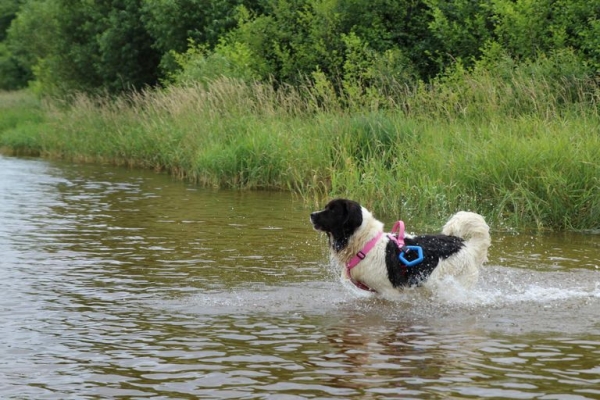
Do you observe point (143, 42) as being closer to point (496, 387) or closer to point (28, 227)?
point (28, 227)

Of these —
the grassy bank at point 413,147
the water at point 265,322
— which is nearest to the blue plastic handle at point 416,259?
the water at point 265,322

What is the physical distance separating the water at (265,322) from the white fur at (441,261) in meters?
0.16

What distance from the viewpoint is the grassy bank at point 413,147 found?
12.5 metres

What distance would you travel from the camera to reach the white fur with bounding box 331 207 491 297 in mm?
8164

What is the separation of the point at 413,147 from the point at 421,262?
20.9 ft

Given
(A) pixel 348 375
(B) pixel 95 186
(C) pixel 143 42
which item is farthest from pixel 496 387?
(C) pixel 143 42

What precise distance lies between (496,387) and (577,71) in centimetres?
1307

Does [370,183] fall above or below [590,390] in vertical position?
above

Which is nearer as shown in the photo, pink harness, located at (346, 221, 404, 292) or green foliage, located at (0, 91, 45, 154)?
pink harness, located at (346, 221, 404, 292)

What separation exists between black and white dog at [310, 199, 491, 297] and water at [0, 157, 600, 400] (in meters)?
0.19

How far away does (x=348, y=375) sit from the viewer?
6020mm

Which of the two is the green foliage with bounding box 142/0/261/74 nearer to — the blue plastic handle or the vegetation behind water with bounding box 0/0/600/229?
the vegetation behind water with bounding box 0/0/600/229

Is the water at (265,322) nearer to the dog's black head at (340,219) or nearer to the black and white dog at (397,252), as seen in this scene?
the black and white dog at (397,252)

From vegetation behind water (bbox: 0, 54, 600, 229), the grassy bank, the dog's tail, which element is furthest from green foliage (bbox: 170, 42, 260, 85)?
the dog's tail
